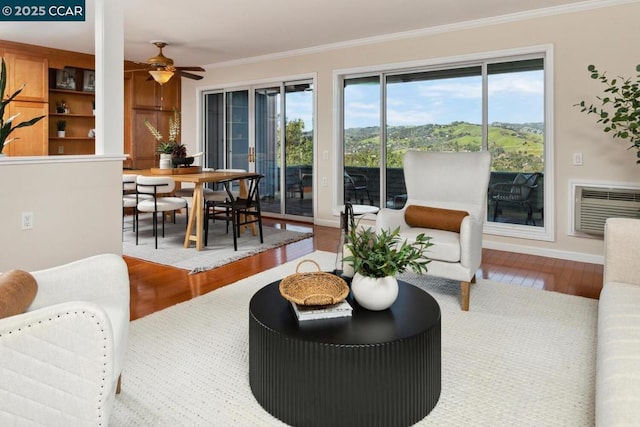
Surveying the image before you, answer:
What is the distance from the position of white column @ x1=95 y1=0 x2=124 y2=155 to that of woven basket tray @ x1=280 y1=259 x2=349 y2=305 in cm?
212

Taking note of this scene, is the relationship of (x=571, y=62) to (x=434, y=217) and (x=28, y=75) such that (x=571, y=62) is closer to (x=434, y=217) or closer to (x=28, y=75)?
(x=434, y=217)

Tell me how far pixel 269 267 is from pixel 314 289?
2.15 m

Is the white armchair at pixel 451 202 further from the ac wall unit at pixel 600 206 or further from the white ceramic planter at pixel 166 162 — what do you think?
the white ceramic planter at pixel 166 162

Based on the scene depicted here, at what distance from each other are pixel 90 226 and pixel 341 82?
158 inches

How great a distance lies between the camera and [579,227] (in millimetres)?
4348

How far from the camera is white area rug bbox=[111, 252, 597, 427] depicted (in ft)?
5.88

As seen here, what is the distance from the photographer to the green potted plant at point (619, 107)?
3.63 metres

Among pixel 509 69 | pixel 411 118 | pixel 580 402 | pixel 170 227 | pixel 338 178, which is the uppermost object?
pixel 509 69

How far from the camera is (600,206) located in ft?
13.8

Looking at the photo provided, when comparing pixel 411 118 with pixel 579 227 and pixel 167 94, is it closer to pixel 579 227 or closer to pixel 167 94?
pixel 579 227

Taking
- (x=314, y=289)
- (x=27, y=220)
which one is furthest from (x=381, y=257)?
(x=27, y=220)

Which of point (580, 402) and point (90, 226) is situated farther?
point (90, 226)

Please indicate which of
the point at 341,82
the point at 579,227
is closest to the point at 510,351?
the point at 579,227

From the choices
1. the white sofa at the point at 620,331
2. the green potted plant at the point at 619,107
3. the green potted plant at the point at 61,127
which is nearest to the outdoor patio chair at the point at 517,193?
the green potted plant at the point at 619,107
